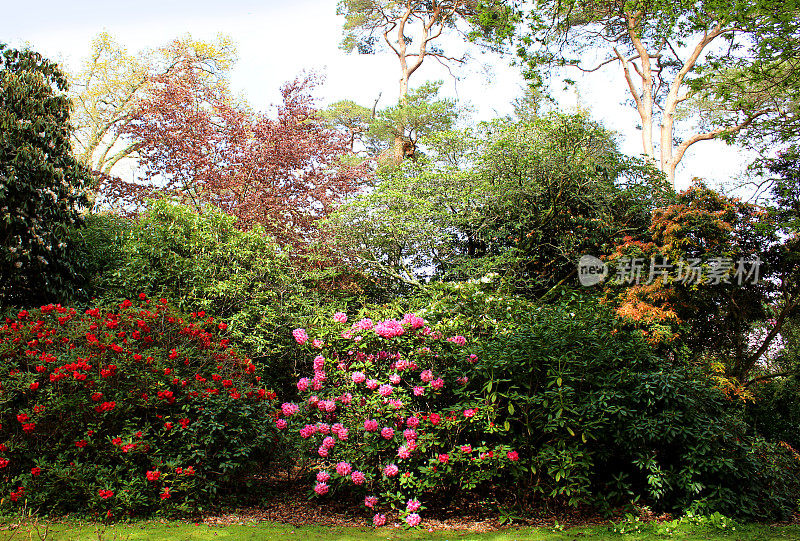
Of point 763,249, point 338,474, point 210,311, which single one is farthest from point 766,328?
point 210,311

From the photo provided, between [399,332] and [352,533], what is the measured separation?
5.37 feet

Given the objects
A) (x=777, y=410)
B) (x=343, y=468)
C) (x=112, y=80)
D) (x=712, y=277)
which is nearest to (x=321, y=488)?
(x=343, y=468)

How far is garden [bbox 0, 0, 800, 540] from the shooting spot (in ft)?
13.9

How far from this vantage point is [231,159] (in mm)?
10547

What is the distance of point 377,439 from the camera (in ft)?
14.7

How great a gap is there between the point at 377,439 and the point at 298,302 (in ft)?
10.4

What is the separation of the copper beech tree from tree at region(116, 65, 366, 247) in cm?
2

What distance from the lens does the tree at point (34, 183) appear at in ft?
19.7

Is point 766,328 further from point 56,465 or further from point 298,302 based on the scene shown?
point 56,465

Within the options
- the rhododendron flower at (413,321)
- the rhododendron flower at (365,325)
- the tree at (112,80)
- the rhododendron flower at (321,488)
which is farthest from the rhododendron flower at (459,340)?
the tree at (112,80)

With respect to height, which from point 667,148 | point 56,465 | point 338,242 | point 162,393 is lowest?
point 56,465

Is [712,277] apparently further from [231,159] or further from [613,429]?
[231,159]

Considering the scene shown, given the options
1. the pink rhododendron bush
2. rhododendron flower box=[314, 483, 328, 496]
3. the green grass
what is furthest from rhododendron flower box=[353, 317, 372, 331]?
the green grass

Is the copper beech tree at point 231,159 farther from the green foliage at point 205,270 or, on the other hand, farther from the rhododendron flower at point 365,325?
the rhododendron flower at point 365,325
